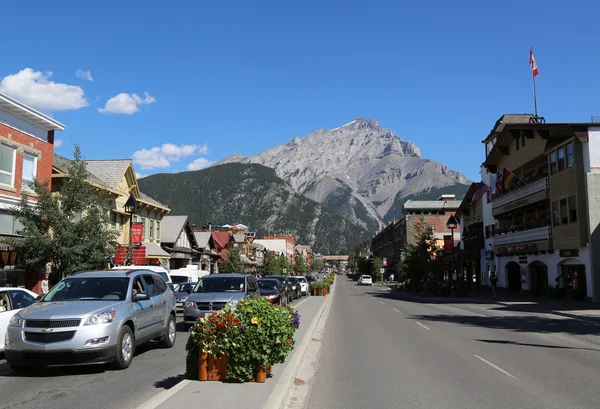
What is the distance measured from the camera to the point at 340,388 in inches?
348

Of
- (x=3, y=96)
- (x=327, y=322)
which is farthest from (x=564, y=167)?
(x=3, y=96)

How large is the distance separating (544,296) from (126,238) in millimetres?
31410

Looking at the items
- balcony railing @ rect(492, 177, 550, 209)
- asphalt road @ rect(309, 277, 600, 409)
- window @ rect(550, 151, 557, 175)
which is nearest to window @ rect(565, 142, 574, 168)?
window @ rect(550, 151, 557, 175)

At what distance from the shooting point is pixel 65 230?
2269 cm

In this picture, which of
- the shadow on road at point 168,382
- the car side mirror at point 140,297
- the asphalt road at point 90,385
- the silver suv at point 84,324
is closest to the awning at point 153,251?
the asphalt road at point 90,385

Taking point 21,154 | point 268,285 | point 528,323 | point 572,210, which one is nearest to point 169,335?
point 528,323

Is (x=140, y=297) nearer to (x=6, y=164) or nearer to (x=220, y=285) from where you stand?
(x=220, y=285)

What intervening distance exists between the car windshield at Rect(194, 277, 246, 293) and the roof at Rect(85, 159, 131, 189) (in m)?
22.8

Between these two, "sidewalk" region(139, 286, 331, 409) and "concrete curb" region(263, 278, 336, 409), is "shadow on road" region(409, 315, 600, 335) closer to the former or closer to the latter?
"concrete curb" region(263, 278, 336, 409)

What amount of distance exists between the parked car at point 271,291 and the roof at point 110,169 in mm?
15396

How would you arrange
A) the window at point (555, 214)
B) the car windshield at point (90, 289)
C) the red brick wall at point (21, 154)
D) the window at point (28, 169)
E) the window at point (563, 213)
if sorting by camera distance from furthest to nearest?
1. the window at point (555, 214)
2. the window at point (563, 213)
3. the window at point (28, 169)
4. the red brick wall at point (21, 154)
5. the car windshield at point (90, 289)

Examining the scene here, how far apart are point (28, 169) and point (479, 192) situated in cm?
4401

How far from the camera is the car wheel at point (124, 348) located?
10.0m

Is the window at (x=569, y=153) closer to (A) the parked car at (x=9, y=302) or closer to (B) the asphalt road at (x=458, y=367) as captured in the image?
(B) the asphalt road at (x=458, y=367)
